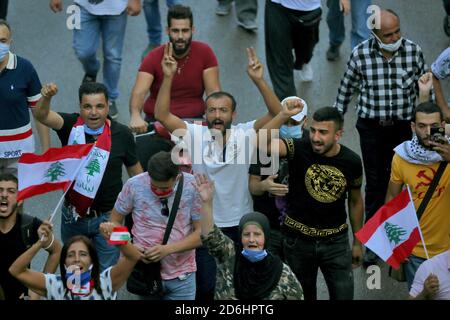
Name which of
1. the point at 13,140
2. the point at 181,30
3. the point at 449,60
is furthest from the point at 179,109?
the point at 449,60

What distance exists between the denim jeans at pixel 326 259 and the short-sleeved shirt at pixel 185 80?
167 cm

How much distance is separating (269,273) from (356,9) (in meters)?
4.67

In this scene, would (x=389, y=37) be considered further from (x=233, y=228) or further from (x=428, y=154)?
(x=233, y=228)

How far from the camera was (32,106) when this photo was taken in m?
9.30

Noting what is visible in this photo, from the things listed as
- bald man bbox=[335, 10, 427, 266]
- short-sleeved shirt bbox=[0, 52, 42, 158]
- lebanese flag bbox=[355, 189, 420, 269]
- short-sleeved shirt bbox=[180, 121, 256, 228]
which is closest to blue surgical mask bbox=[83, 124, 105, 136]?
short-sleeved shirt bbox=[180, 121, 256, 228]

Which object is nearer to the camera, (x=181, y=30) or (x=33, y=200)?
(x=181, y=30)

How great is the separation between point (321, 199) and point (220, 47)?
4489 mm

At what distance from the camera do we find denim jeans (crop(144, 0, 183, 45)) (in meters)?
11.9

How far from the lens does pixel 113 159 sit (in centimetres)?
857

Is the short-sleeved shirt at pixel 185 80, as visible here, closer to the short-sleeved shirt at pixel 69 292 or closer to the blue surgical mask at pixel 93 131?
the blue surgical mask at pixel 93 131

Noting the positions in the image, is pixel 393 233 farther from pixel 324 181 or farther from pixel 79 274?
pixel 79 274

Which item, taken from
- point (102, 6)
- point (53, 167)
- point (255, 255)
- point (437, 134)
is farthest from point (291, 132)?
point (102, 6)

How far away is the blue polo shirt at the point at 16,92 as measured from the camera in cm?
918

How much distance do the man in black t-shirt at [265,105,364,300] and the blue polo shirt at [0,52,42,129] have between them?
2061mm
